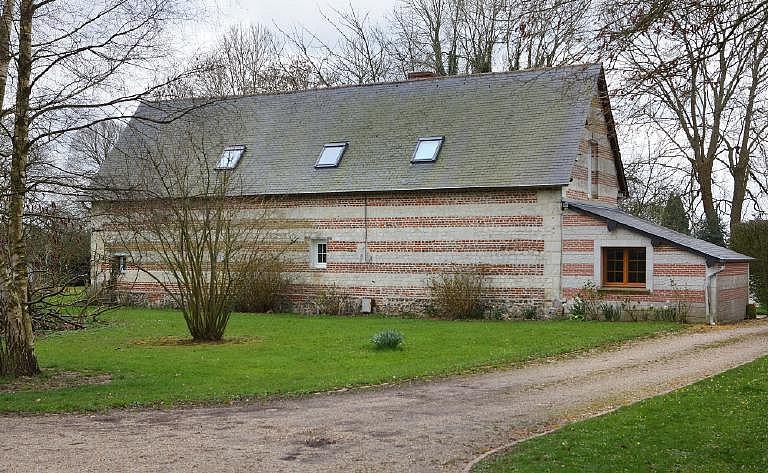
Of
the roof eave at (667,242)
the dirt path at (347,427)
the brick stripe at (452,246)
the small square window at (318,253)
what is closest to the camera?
the dirt path at (347,427)

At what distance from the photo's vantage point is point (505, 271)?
24.0m

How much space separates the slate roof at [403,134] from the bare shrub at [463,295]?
2520 mm

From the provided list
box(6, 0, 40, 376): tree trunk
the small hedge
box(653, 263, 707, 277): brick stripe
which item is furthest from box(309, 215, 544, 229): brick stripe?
box(6, 0, 40, 376): tree trunk

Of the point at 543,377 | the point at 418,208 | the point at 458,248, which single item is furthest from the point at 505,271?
the point at 543,377

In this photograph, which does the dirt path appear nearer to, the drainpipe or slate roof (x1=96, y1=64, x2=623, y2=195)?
the drainpipe

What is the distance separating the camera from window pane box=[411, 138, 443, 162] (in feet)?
84.3

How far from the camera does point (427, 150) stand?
26.0 meters

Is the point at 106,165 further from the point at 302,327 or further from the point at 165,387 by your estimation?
the point at 165,387

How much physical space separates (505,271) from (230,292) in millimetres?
8471

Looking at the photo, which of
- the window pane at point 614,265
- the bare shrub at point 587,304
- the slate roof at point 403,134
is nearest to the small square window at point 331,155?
the slate roof at point 403,134

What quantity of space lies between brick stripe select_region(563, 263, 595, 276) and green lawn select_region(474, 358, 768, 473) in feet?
40.3

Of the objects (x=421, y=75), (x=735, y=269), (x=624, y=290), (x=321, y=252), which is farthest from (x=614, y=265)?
(x=421, y=75)

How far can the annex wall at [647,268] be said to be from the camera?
2172 cm

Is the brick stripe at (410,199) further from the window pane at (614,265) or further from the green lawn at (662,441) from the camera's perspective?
the green lawn at (662,441)
